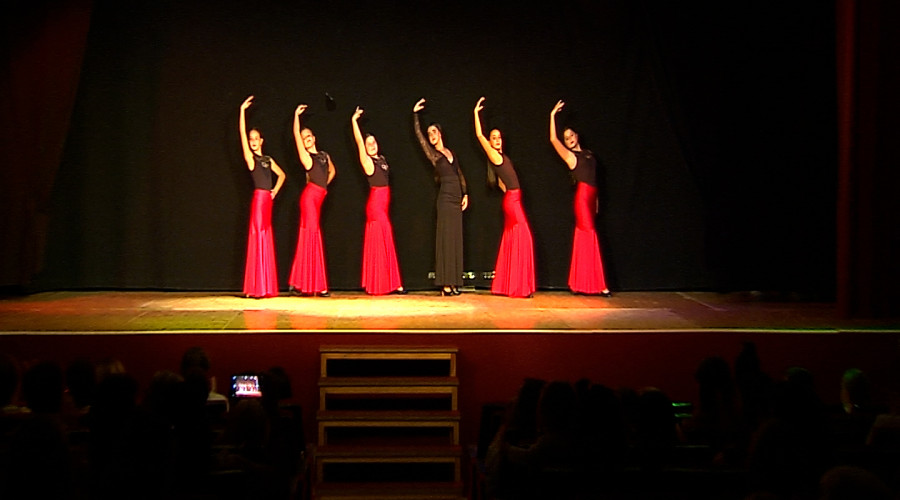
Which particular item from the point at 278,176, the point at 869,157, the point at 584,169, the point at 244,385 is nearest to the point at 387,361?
the point at 244,385

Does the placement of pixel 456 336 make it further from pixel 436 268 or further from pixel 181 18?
pixel 181 18

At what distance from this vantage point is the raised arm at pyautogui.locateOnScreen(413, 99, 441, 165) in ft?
28.1

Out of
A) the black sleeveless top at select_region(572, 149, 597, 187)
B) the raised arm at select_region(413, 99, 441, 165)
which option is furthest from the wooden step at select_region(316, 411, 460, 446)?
the black sleeveless top at select_region(572, 149, 597, 187)

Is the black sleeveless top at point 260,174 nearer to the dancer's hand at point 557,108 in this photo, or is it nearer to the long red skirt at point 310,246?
the long red skirt at point 310,246

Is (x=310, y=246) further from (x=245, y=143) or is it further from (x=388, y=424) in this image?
(x=388, y=424)

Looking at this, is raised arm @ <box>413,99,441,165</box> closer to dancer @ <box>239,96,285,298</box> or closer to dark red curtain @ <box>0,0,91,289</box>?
dancer @ <box>239,96,285,298</box>

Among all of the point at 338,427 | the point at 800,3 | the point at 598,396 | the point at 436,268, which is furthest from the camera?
the point at 436,268

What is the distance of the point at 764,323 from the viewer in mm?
6969

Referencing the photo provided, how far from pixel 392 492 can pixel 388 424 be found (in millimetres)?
445

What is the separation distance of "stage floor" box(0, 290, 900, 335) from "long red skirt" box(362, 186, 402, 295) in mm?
190

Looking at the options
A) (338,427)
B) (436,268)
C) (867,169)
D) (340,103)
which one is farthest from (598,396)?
(340,103)

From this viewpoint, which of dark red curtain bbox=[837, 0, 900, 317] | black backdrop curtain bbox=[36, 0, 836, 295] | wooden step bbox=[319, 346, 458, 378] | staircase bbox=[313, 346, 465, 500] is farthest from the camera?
black backdrop curtain bbox=[36, 0, 836, 295]

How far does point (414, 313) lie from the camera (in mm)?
7305

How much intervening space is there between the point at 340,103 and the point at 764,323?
3.92 meters
